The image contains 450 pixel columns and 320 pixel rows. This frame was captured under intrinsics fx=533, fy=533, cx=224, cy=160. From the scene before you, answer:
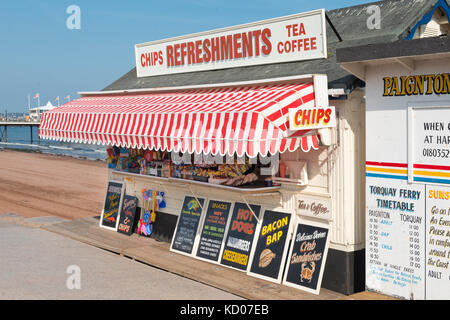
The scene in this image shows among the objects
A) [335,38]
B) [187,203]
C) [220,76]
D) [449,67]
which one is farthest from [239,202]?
[449,67]

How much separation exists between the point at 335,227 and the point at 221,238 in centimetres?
241

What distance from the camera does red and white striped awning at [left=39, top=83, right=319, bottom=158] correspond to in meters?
7.05

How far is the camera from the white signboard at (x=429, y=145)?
6445mm

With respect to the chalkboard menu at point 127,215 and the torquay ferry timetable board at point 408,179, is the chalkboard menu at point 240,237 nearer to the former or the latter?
the torquay ferry timetable board at point 408,179

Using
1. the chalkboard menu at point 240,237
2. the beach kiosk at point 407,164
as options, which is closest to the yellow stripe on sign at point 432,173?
the beach kiosk at point 407,164

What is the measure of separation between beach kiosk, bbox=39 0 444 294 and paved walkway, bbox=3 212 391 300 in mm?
197

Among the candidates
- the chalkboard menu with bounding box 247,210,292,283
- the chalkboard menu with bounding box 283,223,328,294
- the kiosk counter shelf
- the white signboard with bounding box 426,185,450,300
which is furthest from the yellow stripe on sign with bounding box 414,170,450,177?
the kiosk counter shelf

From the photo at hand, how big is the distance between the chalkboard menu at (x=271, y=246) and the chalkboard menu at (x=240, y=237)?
0.17 meters

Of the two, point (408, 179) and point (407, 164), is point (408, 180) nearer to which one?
point (408, 179)

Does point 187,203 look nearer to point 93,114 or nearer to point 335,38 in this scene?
point 93,114

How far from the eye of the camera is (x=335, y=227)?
7.70 m

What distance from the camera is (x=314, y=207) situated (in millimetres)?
7988

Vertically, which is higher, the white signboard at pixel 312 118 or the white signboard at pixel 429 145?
the white signboard at pixel 312 118

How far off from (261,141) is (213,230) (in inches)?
Result: 124
